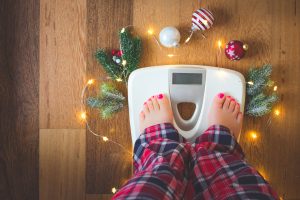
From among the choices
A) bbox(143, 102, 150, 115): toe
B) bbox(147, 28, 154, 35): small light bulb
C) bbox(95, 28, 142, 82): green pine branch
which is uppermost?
bbox(147, 28, 154, 35): small light bulb

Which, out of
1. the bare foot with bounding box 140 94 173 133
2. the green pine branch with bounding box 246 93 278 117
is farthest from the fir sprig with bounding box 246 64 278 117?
the bare foot with bounding box 140 94 173 133

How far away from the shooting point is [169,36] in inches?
33.8

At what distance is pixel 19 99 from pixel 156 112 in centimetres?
43

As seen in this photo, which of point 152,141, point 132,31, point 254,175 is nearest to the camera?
point 254,175

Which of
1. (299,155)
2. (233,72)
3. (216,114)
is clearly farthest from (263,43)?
(299,155)

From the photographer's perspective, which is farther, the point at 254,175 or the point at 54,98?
the point at 54,98

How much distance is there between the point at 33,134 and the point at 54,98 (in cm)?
13

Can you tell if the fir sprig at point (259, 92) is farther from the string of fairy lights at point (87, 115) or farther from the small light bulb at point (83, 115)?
the small light bulb at point (83, 115)

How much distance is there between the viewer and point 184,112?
37.2 inches

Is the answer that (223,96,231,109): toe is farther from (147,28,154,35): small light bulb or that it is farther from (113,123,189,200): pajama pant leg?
(147,28,154,35): small light bulb

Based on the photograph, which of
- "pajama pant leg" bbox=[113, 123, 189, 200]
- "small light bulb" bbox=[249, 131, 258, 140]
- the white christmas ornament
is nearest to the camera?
"pajama pant leg" bbox=[113, 123, 189, 200]

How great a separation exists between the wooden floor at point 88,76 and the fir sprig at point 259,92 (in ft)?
0.16

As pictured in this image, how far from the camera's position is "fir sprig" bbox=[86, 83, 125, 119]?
0.90 metres

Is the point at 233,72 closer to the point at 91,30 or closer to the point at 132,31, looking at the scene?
the point at 132,31
